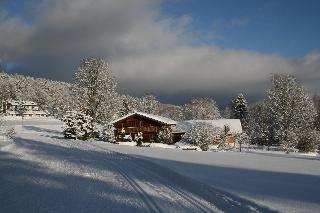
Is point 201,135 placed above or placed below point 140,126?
below

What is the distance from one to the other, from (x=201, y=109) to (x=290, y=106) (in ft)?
177

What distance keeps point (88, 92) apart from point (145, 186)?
54.8m

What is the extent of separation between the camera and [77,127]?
185 ft

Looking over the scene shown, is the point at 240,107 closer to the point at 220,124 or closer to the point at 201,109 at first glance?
the point at 201,109

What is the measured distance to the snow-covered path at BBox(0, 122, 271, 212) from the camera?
12.9m

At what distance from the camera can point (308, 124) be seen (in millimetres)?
66625

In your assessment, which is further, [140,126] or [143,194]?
[140,126]

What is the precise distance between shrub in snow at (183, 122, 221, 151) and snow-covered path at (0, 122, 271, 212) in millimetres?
34438

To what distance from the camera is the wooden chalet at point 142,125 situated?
68312 millimetres

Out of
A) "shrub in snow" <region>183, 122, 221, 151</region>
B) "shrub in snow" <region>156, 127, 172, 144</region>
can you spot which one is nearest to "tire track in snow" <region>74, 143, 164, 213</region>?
"shrub in snow" <region>183, 122, 221, 151</region>

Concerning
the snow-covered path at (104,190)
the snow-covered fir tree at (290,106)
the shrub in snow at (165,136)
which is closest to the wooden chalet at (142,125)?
the shrub in snow at (165,136)

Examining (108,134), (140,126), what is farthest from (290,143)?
(108,134)

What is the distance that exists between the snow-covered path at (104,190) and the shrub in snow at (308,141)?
129 feet

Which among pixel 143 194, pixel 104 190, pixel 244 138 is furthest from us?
pixel 244 138
